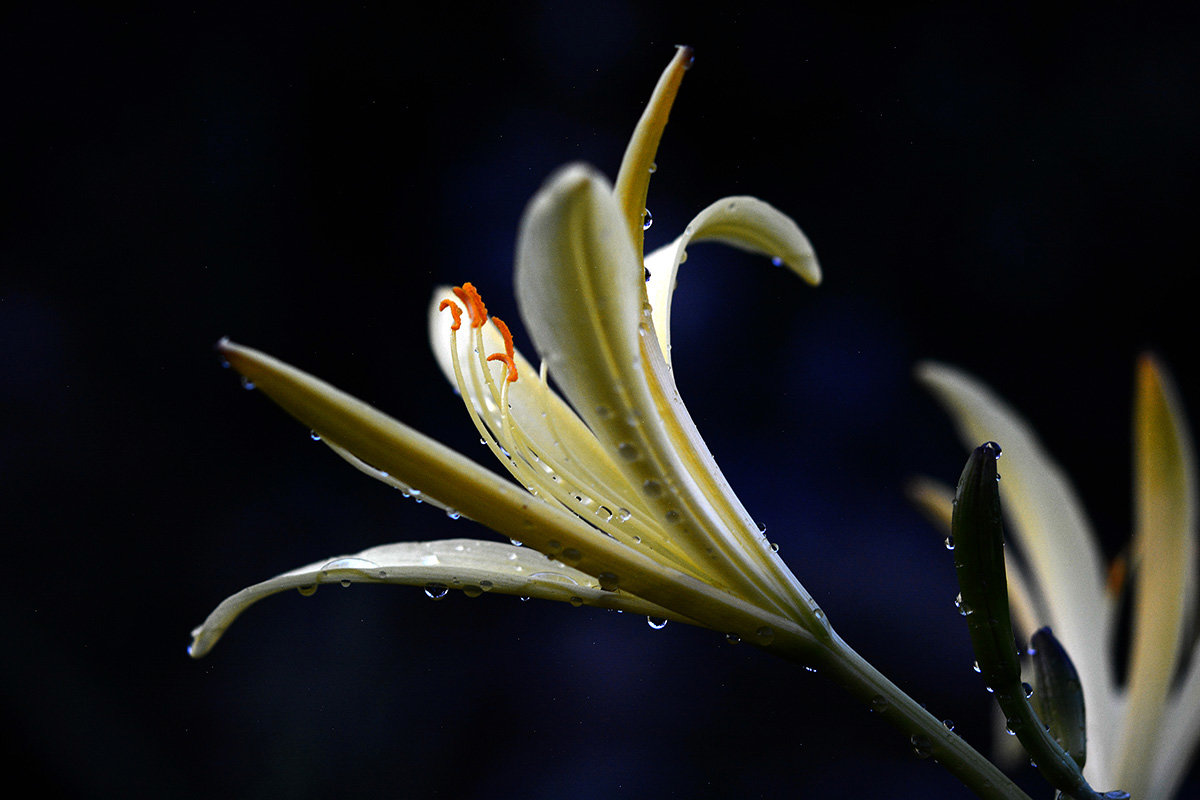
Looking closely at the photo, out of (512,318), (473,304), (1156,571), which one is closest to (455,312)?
(473,304)

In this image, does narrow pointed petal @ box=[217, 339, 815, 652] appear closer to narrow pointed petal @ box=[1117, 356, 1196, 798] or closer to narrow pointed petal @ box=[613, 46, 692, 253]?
narrow pointed petal @ box=[613, 46, 692, 253]

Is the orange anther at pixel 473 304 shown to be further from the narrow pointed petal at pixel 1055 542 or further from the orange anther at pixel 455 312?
the narrow pointed petal at pixel 1055 542

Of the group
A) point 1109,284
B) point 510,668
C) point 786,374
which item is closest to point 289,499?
point 510,668

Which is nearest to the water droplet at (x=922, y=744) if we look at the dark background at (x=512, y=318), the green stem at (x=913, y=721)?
the green stem at (x=913, y=721)

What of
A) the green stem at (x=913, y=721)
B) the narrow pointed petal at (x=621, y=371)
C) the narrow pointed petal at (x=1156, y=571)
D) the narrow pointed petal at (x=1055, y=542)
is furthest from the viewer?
the narrow pointed petal at (x=1055, y=542)

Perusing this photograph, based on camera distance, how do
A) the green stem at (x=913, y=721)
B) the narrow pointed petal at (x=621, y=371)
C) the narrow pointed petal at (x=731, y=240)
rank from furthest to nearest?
1. the narrow pointed petal at (x=731, y=240)
2. the green stem at (x=913, y=721)
3. the narrow pointed petal at (x=621, y=371)

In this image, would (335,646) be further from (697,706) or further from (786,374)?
(786,374)

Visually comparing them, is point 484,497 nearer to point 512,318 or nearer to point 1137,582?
point 1137,582
